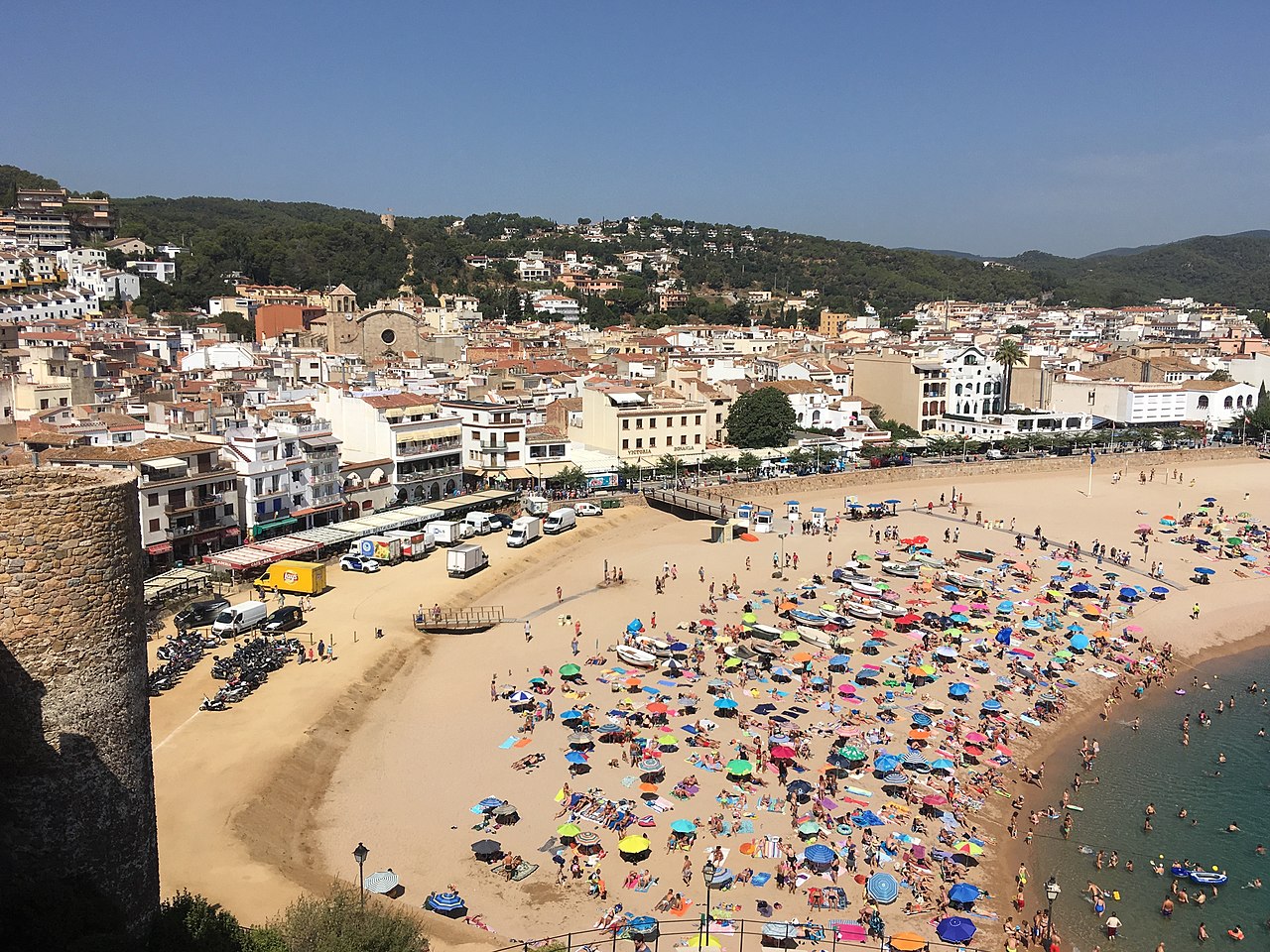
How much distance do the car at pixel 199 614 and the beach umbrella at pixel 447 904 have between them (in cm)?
1367

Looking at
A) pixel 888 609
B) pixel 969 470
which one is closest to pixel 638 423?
pixel 969 470

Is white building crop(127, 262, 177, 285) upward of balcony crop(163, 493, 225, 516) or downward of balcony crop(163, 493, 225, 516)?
upward

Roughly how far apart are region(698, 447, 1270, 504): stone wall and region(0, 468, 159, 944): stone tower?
36.7 metres

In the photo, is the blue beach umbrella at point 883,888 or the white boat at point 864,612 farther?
the white boat at point 864,612

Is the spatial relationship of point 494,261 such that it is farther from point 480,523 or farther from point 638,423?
point 480,523

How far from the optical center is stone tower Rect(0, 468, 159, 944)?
827 centimetres

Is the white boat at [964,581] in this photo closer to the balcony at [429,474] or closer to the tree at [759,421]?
the tree at [759,421]

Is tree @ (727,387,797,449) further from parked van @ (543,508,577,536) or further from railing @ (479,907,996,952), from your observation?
railing @ (479,907,996,952)

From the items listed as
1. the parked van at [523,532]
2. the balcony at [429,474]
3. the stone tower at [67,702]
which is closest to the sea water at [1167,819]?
the stone tower at [67,702]

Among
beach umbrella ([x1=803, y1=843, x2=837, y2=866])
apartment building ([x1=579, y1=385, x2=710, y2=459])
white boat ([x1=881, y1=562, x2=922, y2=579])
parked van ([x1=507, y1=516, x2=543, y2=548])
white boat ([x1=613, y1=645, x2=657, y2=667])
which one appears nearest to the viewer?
beach umbrella ([x1=803, y1=843, x2=837, y2=866])

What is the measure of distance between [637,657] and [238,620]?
34.2 ft

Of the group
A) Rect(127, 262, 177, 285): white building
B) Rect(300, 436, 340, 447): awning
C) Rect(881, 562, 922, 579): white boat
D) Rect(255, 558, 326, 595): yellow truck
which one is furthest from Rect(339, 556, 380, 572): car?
Rect(127, 262, 177, 285): white building

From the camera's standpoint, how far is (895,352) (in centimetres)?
6594

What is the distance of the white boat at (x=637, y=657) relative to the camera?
Result: 82.9 ft
